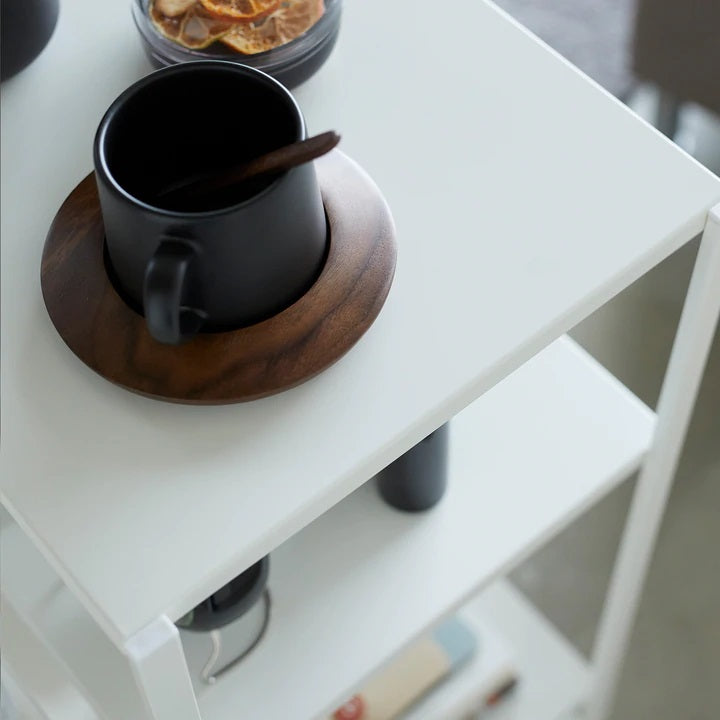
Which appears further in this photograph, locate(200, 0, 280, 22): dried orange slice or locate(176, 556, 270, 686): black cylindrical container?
locate(176, 556, 270, 686): black cylindrical container

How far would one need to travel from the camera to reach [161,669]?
531mm

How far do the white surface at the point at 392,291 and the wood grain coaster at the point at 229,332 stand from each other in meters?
0.02

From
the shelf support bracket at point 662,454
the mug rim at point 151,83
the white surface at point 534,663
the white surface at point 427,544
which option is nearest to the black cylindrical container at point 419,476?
the white surface at point 427,544

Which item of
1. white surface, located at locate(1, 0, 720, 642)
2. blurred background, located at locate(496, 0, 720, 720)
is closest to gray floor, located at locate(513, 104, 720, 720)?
blurred background, located at locate(496, 0, 720, 720)

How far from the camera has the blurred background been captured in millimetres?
1182

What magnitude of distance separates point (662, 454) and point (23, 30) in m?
0.48

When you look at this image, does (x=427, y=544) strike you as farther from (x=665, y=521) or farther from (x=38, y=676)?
(x=665, y=521)

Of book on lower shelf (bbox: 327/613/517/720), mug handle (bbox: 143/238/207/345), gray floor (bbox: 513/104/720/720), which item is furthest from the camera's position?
gray floor (bbox: 513/104/720/720)

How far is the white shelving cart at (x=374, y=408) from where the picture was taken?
1.78 feet

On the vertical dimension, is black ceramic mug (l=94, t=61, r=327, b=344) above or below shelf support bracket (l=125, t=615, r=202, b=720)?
above

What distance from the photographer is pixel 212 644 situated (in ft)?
2.64

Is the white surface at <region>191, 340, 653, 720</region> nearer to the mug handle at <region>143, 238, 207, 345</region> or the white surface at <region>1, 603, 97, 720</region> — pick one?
the white surface at <region>1, 603, 97, 720</region>

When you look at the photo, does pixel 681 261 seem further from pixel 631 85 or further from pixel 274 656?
pixel 274 656

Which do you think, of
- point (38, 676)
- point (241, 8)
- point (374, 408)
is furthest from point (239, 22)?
point (38, 676)
